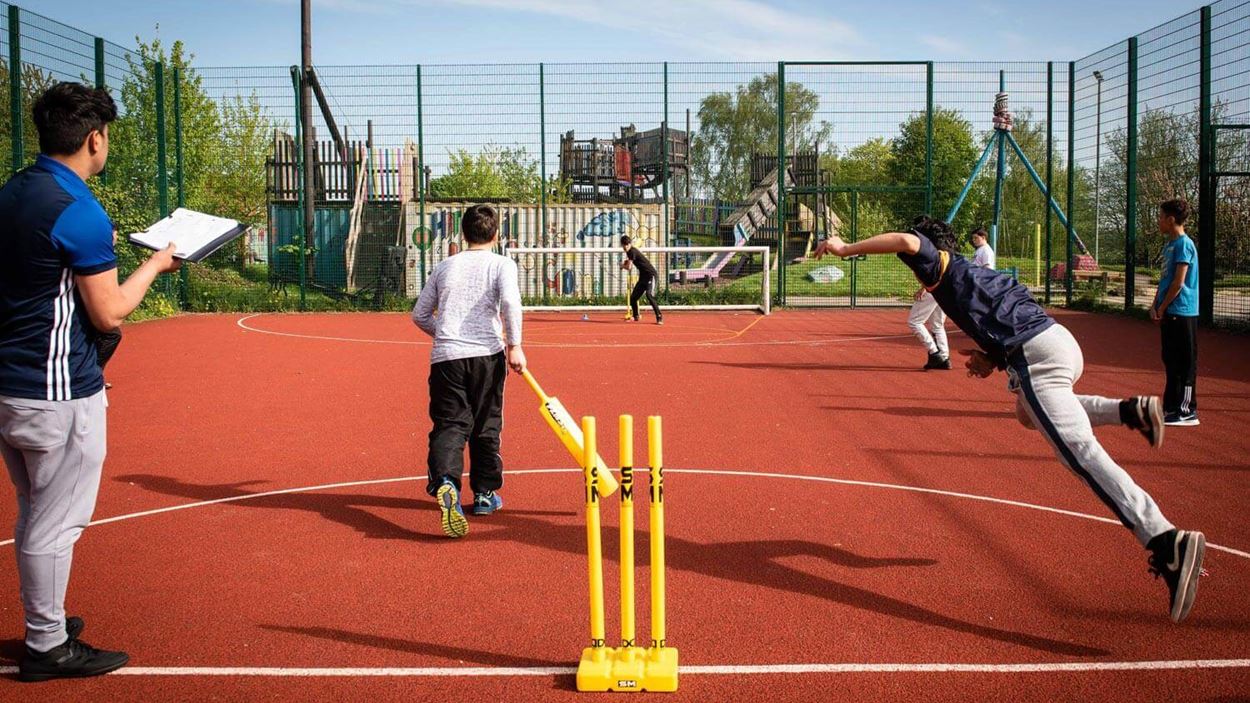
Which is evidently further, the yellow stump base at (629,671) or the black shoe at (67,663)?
the black shoe at (67,663)

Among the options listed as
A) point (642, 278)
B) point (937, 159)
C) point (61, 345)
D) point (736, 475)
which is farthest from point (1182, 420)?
point (937, 159)

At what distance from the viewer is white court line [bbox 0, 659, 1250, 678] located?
4.26m

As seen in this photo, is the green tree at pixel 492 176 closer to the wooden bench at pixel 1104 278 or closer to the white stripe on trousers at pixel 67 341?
the wooden bench at pixel 1104 278

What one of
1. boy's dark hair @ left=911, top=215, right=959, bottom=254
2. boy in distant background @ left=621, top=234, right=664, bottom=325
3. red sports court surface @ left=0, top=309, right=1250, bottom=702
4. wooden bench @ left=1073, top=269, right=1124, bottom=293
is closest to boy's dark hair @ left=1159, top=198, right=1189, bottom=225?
red sports court surface @ left=0, top=309, right=1250, bottom=702

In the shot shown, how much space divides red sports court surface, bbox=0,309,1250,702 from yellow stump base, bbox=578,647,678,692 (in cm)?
15

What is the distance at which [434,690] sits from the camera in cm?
414

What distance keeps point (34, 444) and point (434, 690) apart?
179 centimetres

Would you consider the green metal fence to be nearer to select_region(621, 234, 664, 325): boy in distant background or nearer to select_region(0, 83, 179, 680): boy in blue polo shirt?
select_region(621, 234, 664, 325): boy in distant background

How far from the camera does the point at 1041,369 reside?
5098 millimetres

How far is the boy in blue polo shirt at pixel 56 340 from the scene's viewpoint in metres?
3.98

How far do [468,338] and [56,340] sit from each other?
8.47 ft

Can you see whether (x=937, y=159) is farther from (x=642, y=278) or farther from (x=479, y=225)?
(x=479, y=225)

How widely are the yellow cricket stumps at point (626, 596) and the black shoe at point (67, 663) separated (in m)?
1.93

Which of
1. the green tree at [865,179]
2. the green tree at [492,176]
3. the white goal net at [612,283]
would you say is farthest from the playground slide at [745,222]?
the green tree at [492,176]
